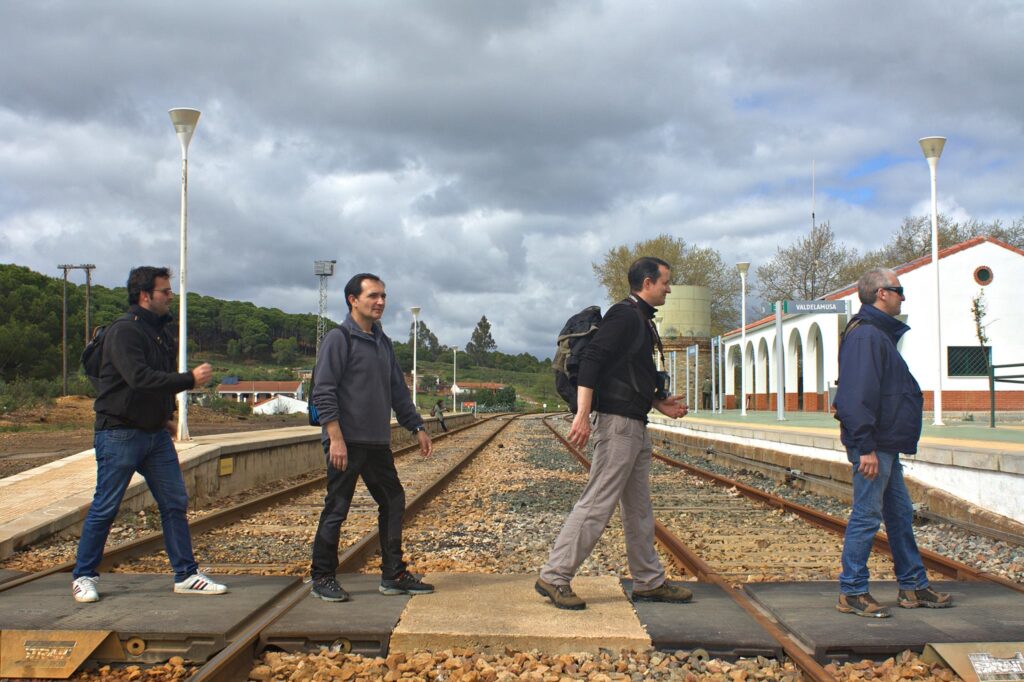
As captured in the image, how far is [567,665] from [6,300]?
6910 cm

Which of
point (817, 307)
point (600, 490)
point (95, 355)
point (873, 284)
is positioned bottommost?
point (600, 490)

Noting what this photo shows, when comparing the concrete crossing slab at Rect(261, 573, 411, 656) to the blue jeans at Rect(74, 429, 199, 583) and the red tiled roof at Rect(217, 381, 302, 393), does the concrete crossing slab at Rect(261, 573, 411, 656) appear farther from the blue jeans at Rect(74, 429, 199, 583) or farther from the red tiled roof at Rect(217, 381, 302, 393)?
the red tiled roof at Rect(217, 381, 302, 393)

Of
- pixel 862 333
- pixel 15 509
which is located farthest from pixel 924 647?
pixel 15 509

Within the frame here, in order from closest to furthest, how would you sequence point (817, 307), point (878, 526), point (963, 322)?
1. point (878, 526)
2. point (817, 307)
3. point (963, 322)

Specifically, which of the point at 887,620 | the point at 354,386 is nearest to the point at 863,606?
the point at 887,620

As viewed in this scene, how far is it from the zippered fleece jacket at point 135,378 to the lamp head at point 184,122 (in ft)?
35.3

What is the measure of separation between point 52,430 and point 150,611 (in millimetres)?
28264

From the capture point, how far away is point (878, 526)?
4590 mm

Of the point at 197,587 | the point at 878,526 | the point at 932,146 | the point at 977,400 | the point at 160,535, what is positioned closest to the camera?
the point at 878,526

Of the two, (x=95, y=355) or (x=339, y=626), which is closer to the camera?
(x=339, y=626)

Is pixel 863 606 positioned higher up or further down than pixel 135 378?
further down

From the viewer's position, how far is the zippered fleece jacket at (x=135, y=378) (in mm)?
4793

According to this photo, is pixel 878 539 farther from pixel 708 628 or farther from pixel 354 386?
pixel 354 386

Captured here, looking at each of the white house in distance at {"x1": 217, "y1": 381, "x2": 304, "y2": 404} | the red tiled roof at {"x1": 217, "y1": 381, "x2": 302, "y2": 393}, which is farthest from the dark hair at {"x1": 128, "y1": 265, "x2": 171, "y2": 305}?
the red tiled roof at {"x1": 217, "y1": 381, "x2": 302, "y2": 393}
